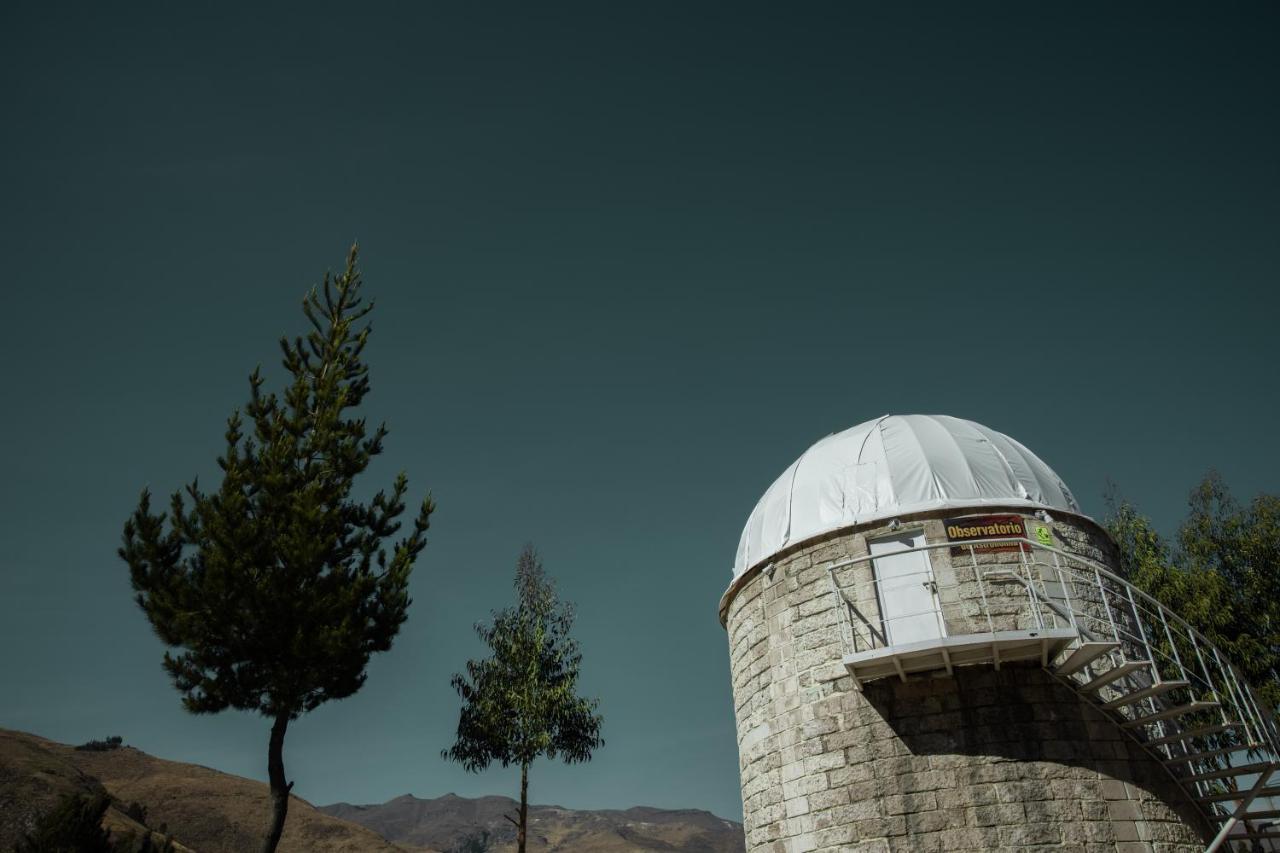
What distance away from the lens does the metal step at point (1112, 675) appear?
8.96 m

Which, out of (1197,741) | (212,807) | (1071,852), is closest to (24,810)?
(212,807)

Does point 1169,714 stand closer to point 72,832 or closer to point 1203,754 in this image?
point 1203,754

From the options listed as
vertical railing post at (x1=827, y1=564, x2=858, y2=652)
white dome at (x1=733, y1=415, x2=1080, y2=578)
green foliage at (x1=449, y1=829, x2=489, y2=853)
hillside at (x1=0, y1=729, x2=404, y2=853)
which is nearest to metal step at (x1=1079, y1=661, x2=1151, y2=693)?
white dome at (x1=733, y1=415, x2=1080, y2=578)

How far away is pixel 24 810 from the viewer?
27594 millimetres

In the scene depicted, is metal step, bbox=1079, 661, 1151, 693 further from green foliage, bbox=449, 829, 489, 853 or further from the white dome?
green foliage, bbox=449, 829, 489, 853

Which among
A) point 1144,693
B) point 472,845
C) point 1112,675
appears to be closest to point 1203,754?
point 1144,693

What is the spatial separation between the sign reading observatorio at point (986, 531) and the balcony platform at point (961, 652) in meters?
1.51

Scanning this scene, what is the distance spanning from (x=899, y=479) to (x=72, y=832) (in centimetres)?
1508

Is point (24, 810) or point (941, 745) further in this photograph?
point (24, 810)

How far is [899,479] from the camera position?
11984 millimetres

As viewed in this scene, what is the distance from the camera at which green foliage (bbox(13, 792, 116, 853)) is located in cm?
1302

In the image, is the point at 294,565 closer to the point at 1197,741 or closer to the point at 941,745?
the point at 941,745

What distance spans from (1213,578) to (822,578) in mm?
15034

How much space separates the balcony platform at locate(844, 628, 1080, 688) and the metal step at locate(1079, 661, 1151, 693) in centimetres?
50
